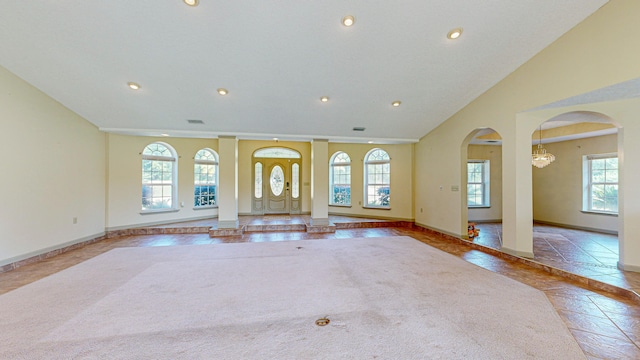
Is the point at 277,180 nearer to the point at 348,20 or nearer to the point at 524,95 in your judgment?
the point at 348,20

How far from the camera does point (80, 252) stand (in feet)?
14.7

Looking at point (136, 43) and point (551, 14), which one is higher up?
point (551, 14)

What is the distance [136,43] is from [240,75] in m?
1.38

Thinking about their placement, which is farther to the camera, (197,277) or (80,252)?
(80,252)

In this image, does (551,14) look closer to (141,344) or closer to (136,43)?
(136,43)

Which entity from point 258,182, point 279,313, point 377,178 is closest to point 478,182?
point 377,178

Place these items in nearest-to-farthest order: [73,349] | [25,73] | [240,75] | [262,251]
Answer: [73,349] < [25,73] < [240,75] < [262,251]

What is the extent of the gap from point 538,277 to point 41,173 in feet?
26.1

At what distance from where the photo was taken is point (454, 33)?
3215mm

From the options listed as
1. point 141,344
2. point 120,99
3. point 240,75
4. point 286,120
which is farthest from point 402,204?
point 120,99

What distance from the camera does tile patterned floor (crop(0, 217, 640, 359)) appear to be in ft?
6.59

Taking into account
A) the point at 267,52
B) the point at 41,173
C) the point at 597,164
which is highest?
the point at 267,52

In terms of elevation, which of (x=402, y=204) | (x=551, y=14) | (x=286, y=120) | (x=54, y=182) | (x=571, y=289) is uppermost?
(x=551, y=14)

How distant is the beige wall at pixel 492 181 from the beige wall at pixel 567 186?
3.60 feet
